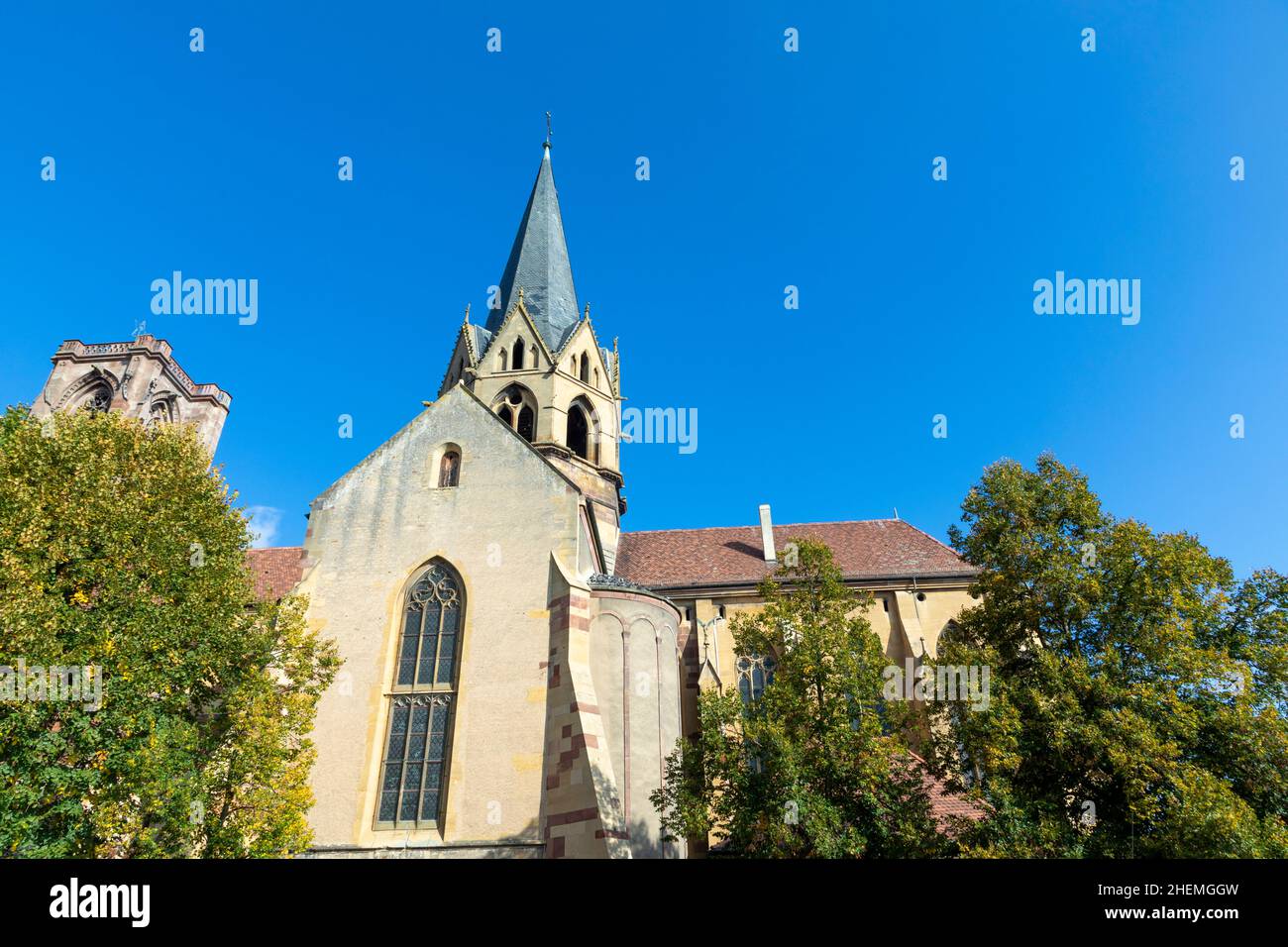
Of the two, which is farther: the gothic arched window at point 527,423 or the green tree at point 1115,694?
the gothic arched window at point 527,423

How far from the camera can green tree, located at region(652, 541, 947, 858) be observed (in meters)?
12.8

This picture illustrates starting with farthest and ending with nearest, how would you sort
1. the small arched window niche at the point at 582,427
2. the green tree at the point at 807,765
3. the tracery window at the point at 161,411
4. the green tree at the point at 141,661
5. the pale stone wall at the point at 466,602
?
the tracery window at the point at 161,411, the small arched window niche at the point at 582,427, the pale stone wall at the point at 466,602, the green tree at the point at 807,765, the green tree at the point at 141,661

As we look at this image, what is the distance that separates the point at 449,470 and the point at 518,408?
943 centimetres

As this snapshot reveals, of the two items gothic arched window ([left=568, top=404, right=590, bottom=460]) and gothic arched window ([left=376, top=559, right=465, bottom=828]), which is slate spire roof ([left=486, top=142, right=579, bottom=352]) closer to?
gothic arched window ([left=568, top=404, right=590, bottom=460])

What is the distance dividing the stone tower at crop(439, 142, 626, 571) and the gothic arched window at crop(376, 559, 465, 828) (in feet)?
32.0

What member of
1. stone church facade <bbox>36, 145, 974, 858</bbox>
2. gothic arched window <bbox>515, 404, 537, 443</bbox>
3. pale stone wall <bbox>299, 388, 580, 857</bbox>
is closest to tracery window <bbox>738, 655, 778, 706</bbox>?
stone church facade <bbox>36, 145, 974, 858</bbox>

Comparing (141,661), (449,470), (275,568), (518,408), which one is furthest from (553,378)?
(141,661)

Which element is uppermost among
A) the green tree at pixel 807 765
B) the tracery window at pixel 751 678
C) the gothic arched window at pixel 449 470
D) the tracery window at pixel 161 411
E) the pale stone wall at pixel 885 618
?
the tracery window at pixel 161 411

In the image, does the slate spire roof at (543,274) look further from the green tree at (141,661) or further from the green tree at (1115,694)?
the green tree at (1115,694)

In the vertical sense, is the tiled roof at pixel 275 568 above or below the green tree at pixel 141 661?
above

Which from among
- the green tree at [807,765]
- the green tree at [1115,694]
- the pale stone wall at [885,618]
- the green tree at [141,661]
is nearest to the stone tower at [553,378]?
the pale stone wall at [885,618]

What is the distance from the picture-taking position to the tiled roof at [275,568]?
2589 cm

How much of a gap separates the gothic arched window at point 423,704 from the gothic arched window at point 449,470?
7.24 feet
